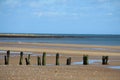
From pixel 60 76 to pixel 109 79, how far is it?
8.17 ft

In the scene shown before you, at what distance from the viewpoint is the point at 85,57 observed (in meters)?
24.6

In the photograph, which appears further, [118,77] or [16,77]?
[118,77]

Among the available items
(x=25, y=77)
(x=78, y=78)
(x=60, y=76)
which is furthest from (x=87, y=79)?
(x=25, y=77)

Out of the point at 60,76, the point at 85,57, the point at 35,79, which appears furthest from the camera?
the point at 85,57

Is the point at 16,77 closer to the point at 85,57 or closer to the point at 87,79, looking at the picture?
the point at 87,79

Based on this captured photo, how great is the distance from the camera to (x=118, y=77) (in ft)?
57.1

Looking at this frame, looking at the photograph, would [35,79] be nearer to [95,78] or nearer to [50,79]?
[50,79]

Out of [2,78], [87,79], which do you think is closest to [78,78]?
[87,79]

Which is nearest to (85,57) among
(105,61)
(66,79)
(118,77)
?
(105,61)

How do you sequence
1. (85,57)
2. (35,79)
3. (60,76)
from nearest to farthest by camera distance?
(35,79)
(60,76)
(85,57)

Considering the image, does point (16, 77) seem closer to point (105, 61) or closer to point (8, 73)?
point (8, 73)

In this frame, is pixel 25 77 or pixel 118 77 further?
pixel 118 77

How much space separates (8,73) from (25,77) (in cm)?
176

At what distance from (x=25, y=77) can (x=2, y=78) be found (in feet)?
3.80
